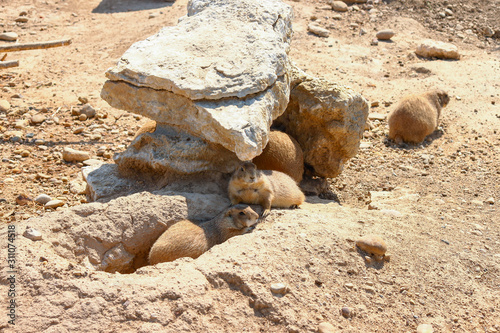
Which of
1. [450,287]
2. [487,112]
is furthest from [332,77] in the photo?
[450,287]

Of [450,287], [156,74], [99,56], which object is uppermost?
[156,74]

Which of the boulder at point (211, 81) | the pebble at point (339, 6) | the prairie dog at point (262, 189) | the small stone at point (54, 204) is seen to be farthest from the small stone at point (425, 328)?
the pebble at point (339, 6)

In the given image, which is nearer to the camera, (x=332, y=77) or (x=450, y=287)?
(x=450, y=287)

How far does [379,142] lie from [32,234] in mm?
6158

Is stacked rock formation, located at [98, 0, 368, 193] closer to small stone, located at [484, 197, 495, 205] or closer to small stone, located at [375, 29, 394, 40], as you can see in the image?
small stone, located at [484, 197, 495, 205]

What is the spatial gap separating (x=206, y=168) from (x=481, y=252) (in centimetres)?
295

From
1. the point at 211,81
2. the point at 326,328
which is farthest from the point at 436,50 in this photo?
the point at 326,328

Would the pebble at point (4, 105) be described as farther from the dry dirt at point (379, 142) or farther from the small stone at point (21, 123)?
the small stone at point (21, 123)

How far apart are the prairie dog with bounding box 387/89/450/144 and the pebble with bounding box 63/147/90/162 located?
5.17m

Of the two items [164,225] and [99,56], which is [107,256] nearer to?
[164,225]

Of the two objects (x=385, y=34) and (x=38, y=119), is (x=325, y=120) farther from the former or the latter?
(x=385, y=34)

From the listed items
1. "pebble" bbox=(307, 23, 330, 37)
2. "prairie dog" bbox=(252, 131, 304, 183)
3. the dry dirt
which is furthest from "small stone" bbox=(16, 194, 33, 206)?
"pebble" bbox=(307, 23, 330, 37)

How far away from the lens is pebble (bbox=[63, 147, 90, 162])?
23.6 ft

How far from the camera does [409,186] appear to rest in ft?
23.2
